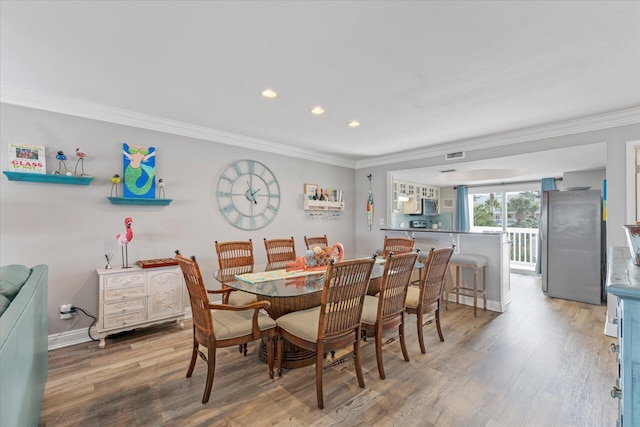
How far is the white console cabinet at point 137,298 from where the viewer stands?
299 cm

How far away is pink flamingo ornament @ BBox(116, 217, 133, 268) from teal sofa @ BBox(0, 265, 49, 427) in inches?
41.3

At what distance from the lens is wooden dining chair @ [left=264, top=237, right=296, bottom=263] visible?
3811 millimetres

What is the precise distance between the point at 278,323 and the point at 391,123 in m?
2.68

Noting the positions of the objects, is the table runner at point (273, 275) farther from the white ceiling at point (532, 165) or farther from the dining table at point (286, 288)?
the white ceiling at point (532, 165)

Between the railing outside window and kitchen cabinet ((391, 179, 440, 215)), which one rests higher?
kitchen cabinet ((391, 179, 440, 215))

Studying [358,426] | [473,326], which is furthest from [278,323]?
[473,326]

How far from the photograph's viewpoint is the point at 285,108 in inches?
126

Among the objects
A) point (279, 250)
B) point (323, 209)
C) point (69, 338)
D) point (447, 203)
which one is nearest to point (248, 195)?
point (279, 250)

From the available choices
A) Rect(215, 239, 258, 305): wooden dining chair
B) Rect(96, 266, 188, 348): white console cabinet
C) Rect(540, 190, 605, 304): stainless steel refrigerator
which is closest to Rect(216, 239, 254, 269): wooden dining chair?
Rect(215, 239, 258, 305): wooden dining chair

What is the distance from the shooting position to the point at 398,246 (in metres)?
4.03

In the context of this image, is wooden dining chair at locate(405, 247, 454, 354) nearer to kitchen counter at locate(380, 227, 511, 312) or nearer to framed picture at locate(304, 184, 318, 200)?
kitchen counter at locate(380, 227, 511, 312)

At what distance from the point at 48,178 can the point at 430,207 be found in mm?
7302

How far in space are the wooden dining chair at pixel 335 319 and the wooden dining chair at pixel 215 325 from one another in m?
0.19

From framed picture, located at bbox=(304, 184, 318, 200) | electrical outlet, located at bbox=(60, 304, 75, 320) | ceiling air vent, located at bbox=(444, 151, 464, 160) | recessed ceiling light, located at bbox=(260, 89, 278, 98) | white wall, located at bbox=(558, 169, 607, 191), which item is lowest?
electrical outlet, located at bbox=(60, 304, 75, 320)
